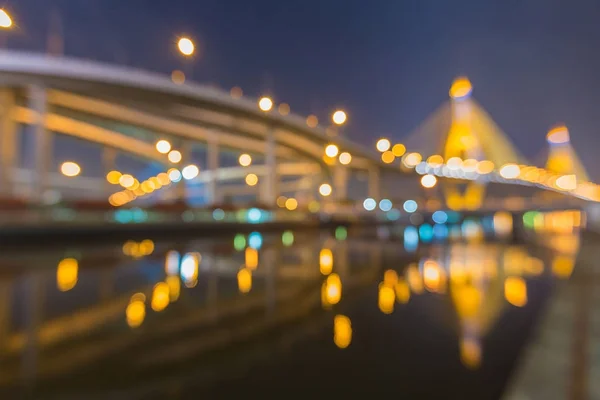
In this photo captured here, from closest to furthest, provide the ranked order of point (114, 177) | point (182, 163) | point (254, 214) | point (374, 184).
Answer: point (254, 214) → point (182, 163) → point (114, 177) → point (374, 184)

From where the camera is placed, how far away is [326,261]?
10227mm

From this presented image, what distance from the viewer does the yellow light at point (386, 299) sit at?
5491 mm

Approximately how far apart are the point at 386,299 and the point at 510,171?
6378 cm

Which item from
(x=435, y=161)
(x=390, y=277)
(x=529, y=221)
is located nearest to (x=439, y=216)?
(x=529, y=221)

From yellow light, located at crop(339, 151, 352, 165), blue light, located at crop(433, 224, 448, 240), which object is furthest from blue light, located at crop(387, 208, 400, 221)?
blue light, located at crop(433, 224, 448, 240)

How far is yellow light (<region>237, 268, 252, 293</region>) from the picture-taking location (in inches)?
265

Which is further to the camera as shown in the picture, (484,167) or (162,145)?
(484,167)

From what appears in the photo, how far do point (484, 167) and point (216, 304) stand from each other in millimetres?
58867

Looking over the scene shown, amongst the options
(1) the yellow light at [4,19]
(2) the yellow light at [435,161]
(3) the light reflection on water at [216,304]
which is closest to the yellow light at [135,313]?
(3) the light reflection on water at [216,304]

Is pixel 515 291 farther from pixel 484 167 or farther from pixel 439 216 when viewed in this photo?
pixel 484 167

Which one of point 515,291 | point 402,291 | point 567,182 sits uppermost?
point 567,182

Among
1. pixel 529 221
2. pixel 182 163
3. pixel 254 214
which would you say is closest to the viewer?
pixel 254 214

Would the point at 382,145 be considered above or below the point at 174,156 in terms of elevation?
above

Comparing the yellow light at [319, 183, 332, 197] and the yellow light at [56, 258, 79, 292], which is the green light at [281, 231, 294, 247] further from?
the yellow light at [319, 183, 332, 197]
